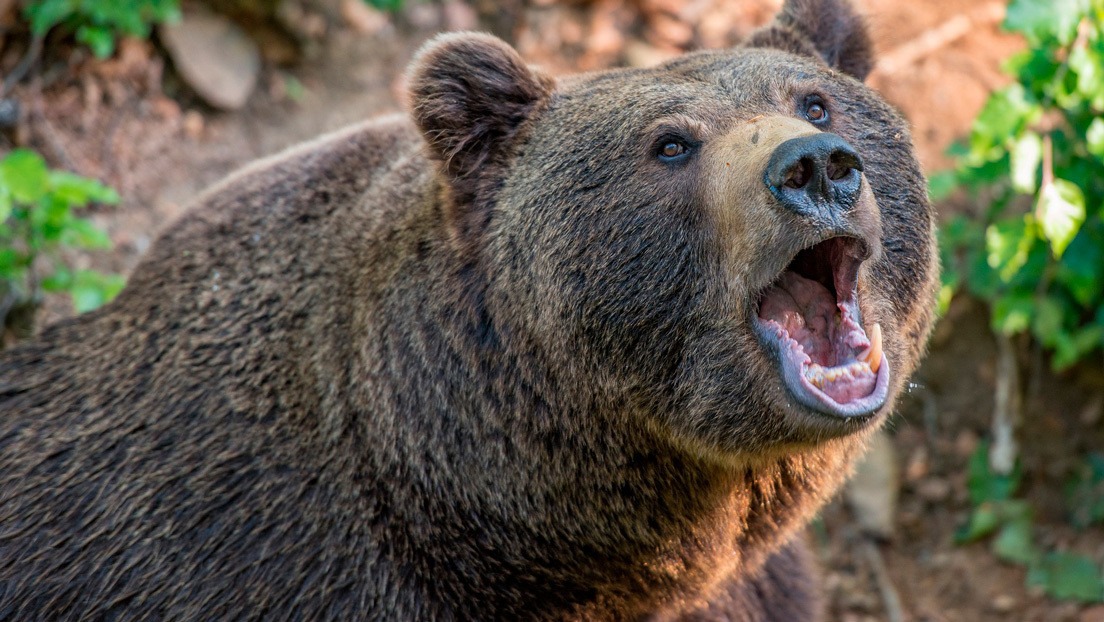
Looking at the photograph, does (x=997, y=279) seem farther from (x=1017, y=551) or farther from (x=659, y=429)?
(x=659, y=429)

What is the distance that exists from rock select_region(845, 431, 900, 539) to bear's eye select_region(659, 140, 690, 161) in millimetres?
3872

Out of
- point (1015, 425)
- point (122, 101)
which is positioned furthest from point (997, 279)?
point (122, 101)

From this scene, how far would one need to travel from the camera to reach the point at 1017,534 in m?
6.33

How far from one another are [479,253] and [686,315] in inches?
28.2

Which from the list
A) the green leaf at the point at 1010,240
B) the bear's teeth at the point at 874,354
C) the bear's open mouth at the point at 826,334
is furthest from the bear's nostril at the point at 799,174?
the green leaf at the point at 1010,240

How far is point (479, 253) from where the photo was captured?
11.7 ft

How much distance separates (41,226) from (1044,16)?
178 inches

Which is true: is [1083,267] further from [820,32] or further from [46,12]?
[46,12]

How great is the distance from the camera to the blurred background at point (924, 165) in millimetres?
5406

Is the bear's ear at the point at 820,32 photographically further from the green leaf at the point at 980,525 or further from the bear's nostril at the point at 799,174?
the green leaf at the point at 980,525

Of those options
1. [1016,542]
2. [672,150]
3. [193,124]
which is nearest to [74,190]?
[193,124]

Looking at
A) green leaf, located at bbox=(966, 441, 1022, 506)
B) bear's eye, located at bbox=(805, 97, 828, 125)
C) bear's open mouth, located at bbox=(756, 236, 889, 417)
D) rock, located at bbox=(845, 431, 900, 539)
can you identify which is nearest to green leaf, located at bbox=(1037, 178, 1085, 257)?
green leaf, located at bbox=(966, 441, 1022, 506)

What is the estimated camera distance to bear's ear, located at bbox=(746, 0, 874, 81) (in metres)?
4.00

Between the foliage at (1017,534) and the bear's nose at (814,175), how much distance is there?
400 centimetres
